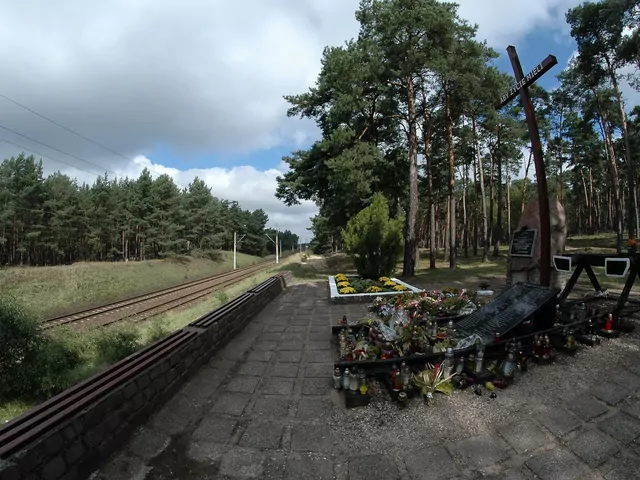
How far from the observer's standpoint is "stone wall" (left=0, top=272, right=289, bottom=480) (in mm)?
2244

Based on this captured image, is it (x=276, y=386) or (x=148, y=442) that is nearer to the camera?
(x=148, y=442)

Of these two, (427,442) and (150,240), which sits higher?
(150,240)

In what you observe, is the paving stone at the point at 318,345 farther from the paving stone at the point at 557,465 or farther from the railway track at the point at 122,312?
the railway track at the point at 122,312

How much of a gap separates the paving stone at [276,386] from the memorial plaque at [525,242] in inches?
233

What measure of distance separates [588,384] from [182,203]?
50.7m

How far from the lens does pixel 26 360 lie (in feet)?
20.6

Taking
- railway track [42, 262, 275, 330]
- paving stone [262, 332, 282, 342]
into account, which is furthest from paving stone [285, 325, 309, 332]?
railway track [42, 262, 275, 330]

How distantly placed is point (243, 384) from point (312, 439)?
1486mm

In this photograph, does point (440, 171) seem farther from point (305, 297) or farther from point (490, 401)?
point (490, 401)

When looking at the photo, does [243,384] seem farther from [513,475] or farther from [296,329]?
[513,475]

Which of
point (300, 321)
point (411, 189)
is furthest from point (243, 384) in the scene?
point (411, 189)

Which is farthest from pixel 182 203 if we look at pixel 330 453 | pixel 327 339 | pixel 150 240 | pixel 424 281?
pixel 330 453

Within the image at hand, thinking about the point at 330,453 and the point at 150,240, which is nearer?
the point at 330,453

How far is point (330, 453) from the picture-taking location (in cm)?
302
